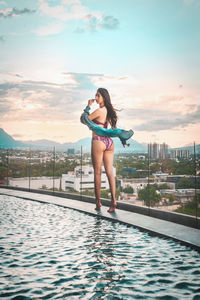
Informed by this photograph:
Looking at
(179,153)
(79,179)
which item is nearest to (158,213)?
(179,153)

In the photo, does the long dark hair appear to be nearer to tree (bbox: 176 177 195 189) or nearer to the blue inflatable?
the blue inflatable

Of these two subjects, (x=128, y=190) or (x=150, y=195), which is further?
(x=128, y=190)

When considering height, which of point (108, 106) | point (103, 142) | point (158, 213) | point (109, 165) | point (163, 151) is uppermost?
point (108, 106)

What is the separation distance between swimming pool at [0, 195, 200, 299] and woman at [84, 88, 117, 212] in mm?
1756

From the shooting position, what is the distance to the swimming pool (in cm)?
264

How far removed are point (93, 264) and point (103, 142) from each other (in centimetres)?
392

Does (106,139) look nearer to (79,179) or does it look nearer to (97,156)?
(97,156)

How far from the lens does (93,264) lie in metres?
3.33

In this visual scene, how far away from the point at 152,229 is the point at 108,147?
2653 mm

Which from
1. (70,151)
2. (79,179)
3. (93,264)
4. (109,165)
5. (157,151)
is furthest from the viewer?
(70,151)

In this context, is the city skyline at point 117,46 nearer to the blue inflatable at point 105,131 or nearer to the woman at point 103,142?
the woman at point 103,142

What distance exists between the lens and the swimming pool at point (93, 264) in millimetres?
2639

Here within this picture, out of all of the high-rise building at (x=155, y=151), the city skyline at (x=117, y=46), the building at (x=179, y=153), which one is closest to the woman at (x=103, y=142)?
the city skyline at (x=117, y=46)

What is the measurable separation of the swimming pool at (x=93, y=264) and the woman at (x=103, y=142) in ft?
5.76
